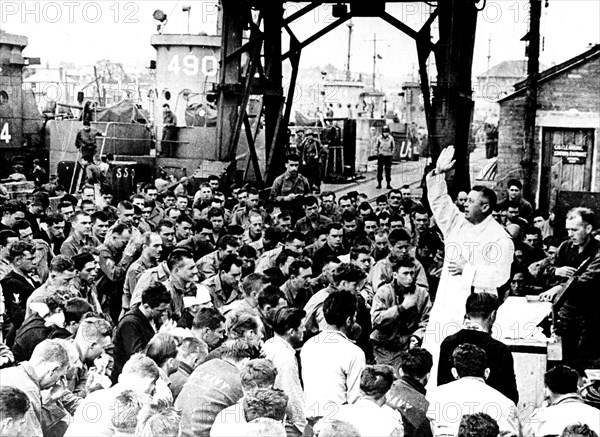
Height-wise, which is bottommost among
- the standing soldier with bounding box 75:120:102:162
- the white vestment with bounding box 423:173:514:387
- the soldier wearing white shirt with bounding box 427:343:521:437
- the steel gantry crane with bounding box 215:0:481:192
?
the soldier wearing white shirt with bounding box 427:343:521:437

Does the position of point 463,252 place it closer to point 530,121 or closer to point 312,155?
point 530,121

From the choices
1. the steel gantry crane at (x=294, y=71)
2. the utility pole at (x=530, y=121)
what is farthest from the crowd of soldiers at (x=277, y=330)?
the utility pole at (x=530, y=121)

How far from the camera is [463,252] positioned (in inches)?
319

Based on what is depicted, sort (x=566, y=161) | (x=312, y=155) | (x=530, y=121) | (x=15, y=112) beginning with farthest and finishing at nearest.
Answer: (x=15, y=112), (x=312, y=155), (x=566, y=161), (x=530, y=121)

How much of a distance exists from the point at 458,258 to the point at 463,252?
0.08 m

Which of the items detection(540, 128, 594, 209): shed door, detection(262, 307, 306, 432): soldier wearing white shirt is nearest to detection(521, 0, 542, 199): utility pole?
detection(540, 128, 594, 209): shed door

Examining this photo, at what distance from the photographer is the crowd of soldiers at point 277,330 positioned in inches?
209

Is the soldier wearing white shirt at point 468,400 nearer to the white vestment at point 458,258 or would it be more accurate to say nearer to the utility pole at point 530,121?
the white vestment at point 458,258

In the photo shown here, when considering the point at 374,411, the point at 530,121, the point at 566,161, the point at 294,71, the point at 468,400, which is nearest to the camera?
the point at 374,411

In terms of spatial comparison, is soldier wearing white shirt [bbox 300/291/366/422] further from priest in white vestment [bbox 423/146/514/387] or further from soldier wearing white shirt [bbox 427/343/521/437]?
priest in white vestment [bbox 423/146/514/387]

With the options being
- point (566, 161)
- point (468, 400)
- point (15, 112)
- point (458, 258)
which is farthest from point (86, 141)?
point (468, 400)

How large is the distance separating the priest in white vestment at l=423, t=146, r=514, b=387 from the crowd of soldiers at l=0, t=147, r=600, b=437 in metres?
0.02

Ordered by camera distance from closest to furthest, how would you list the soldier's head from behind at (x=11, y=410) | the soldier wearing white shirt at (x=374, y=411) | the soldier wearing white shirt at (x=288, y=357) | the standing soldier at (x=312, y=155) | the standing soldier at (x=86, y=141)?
1. the soldier's head from behind at (x=11, y=410)
2. the soldier wearing white shirt at (x=374, y=411)
3. the soldier wearing white shirt at (x=288, y=357)
4. the standing soldier at (x=86, y=141)
5. the standing soldier at (x=312, y=155)

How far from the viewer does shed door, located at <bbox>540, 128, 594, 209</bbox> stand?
1838cm
